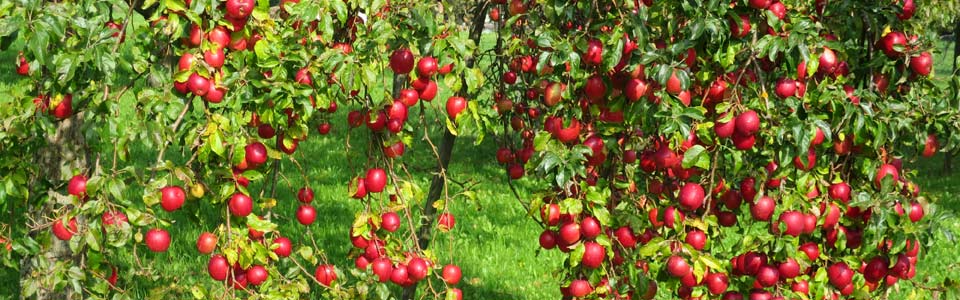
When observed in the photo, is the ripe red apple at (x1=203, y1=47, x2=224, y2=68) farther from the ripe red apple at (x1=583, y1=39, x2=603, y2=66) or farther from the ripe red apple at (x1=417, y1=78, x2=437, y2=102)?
the ripe red apple at (x1=583, y1=39, x2=603, y2=66)

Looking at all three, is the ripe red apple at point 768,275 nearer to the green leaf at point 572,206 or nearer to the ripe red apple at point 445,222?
the green leaf at point 572,206

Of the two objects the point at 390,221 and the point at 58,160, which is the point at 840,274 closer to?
the point at 390,221

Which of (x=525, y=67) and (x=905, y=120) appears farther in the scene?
(x=525, y=67)

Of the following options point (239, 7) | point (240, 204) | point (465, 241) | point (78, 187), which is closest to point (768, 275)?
point (240, 204)

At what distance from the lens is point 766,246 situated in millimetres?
2475

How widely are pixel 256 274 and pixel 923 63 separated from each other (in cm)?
178

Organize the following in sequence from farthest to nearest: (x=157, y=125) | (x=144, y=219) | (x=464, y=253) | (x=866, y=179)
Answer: (x=464, y=253) → (x=866, y=179) → (x=144, y=219) → (x=157, y=125)

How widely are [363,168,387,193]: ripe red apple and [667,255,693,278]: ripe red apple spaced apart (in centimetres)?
75

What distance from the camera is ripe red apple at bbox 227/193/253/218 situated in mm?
2303

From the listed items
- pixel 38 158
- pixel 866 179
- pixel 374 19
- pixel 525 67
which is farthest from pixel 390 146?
pixel 38 158

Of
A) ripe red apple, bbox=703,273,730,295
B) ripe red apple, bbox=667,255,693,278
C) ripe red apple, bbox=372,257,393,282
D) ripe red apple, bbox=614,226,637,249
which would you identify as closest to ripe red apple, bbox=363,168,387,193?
ripe red apple, bbox=372,257,393,282

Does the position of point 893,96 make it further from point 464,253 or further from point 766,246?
point 464,253

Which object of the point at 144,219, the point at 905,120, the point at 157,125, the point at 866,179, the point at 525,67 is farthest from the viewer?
the point at 525,67

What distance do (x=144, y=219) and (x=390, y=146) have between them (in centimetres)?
64
